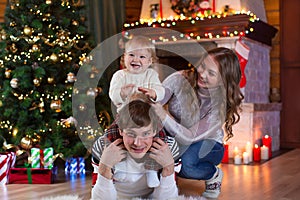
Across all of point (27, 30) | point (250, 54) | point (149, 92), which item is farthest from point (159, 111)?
point (250, 54)

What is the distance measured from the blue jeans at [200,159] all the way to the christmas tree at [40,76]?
3.97ft

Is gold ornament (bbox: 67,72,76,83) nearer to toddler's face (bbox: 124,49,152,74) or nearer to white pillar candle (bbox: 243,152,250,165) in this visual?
toddler's face (bbox: 124,49,152,74)

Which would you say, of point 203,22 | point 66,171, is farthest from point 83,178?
point 203,22

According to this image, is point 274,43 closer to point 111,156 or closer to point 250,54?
point 250,54

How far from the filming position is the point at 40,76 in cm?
365

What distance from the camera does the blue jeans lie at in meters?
2.72

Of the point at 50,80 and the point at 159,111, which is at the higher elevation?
the point at 50,80

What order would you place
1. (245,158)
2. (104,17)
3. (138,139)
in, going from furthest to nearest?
(104,17) < (245,158) < (138,139)

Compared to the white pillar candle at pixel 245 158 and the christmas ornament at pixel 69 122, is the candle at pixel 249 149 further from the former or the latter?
the christmas ornament at pixel 69 122

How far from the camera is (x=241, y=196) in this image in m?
2.78

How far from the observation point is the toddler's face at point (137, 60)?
251cm

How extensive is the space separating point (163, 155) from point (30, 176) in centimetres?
134

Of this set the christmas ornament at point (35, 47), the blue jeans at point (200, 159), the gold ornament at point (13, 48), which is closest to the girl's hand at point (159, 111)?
the blue jeans at point (200, 159)

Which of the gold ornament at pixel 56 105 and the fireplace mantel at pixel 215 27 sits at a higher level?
the fireplace mantel at pixel 215 27
